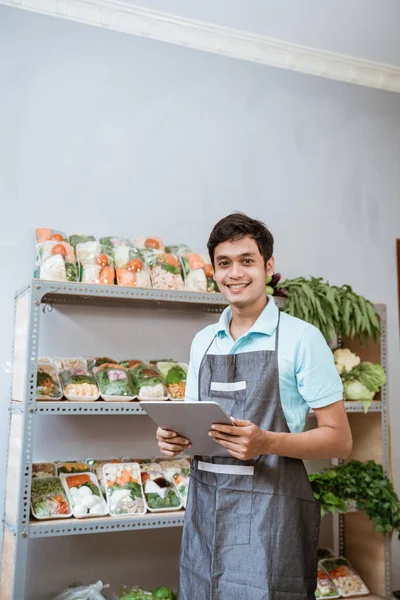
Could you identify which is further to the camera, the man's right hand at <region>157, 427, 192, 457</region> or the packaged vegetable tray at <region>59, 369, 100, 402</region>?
the packaged vegetable tray at <region>59, 369, 100, 402</region>

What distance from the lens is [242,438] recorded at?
5.89 feet

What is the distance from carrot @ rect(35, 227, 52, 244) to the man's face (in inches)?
60.3

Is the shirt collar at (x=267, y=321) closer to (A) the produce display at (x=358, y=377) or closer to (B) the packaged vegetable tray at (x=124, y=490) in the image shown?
(B) the packaged vegetable tray at (x=124, y=490)

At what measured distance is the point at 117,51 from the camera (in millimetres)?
3951

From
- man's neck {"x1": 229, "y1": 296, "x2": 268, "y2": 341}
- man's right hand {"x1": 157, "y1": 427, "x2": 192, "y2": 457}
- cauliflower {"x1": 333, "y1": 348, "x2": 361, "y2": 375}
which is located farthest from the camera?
cauliflower {"x1": 333, "y1": 348, "x2": 361, "y2": 375}

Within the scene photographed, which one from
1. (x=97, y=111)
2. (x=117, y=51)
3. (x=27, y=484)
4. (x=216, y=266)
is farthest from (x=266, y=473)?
(x=117, y=51)

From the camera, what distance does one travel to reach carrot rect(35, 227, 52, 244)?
3.34m

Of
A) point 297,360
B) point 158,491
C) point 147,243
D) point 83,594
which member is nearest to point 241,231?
point 297,360

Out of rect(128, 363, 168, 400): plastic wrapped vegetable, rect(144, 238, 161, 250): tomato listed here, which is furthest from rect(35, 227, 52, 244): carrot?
rect(128, 363, 168, 400): plastic wrapped vegetable

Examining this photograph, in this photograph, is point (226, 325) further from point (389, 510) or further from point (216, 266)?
point (389, 510)

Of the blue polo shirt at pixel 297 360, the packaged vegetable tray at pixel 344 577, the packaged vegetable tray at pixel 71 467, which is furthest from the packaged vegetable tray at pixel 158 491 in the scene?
the blue polo shirt at pixel 297 360

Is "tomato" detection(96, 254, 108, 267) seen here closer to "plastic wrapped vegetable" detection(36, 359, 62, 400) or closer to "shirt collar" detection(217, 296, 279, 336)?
"plastic wrapped vegetable" detection(36, 359, 62, 400)

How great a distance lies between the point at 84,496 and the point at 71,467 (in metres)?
0.24

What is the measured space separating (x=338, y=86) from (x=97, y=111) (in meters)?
1.85
